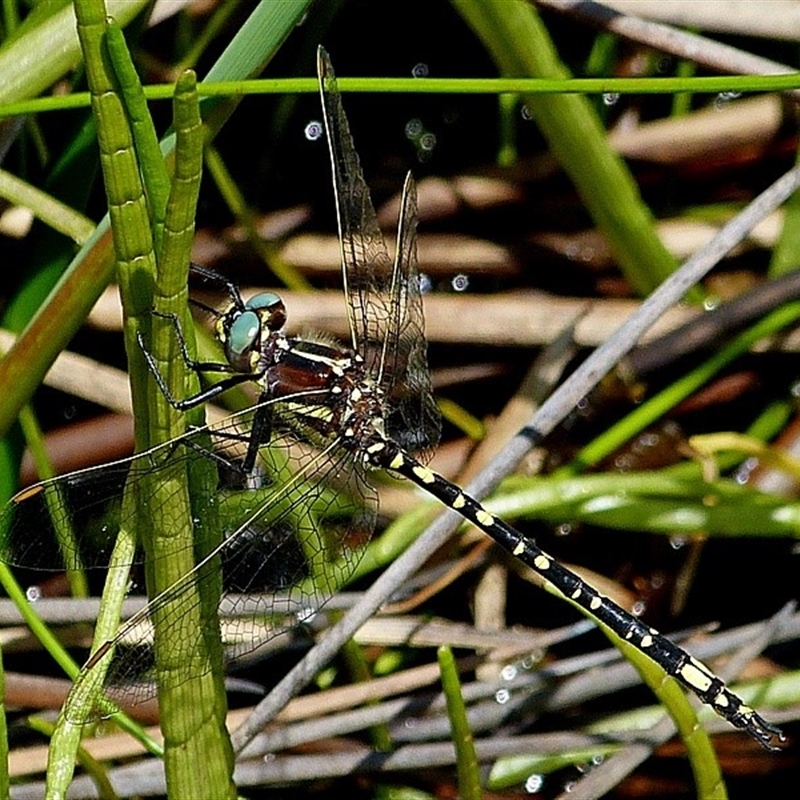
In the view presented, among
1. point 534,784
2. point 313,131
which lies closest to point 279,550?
point 534,784

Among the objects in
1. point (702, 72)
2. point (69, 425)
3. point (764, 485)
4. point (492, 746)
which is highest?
point (702, 72)

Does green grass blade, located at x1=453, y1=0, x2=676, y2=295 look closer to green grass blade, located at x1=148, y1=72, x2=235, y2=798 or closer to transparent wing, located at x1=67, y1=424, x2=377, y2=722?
transparent wing, located at x1=67, y1=424, x2=377, y2=722

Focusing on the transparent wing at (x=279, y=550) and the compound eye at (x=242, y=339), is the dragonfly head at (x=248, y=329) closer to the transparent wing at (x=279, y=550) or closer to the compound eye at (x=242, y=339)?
the compound eye at (x=242, y=339)

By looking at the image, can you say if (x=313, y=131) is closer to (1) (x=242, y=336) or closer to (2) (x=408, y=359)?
(2) (x=408, y=359)

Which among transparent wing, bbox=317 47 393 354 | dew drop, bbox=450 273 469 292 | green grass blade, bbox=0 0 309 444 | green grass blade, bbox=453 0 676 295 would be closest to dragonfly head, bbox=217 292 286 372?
transparent wing, bbox=317 47 393 354

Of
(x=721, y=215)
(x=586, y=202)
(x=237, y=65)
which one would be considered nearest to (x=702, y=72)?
(x=721, y=215)

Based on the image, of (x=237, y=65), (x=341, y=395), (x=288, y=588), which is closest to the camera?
(x=237, y=65)

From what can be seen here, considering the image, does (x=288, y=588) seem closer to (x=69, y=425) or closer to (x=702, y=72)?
(x=69, y=425)
